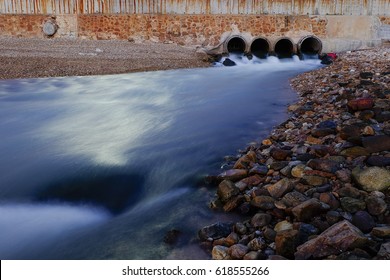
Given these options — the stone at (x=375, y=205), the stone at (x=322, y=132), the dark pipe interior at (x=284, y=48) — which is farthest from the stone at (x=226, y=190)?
the dark pipe interior at (x=284, y=48)

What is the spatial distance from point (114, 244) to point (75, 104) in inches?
192

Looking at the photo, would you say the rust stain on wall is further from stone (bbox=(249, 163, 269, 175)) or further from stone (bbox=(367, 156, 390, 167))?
stone (bbox=(367, 156, 390, 167))

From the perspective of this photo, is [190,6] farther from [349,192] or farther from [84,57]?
[349,192]

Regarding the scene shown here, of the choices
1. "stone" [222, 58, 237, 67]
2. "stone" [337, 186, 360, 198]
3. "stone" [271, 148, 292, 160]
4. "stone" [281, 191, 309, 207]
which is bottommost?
"stone" [281, 191, 309, 207]

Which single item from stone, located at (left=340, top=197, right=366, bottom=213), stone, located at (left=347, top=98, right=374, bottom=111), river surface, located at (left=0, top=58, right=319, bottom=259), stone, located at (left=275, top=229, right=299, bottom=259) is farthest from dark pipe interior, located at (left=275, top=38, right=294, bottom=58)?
stone, located at (left=275, top=229, right=299, bottom=259)

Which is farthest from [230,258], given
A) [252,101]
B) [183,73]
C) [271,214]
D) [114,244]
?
[183,73]

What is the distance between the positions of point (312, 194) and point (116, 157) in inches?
94.3

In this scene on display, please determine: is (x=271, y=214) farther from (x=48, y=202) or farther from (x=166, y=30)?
(x=166, y=30)

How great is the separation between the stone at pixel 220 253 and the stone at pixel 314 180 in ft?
3.15

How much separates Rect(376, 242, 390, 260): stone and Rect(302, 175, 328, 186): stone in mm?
848

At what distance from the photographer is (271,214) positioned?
2.80 meters

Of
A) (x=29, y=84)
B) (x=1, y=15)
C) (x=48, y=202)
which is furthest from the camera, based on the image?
(x=1, y=15)

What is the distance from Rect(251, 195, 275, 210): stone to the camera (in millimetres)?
2852

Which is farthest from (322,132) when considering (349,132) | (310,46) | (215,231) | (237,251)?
(310,46)
